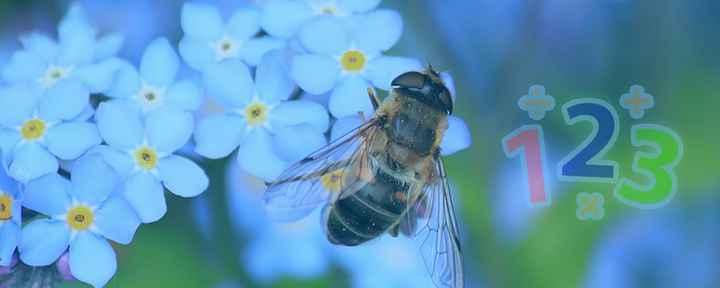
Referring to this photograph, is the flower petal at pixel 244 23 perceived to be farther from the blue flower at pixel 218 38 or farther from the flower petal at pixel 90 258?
the flower petal at pixel 90 258

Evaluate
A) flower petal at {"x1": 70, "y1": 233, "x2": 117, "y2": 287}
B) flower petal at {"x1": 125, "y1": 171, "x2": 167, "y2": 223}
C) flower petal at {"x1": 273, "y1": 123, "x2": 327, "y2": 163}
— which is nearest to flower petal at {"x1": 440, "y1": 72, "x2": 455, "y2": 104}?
flower petal at {"x1": 273, "y1": 123, "x2": 327, "y2": 163}

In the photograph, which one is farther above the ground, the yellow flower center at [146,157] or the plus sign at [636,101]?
the plus sign at [636,101]

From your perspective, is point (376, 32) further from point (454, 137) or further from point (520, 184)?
point (520, 184)

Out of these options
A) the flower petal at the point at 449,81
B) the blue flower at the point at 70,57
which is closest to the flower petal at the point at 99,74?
the blue flower at the point at 70,57

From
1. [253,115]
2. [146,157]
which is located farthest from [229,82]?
[146,157]

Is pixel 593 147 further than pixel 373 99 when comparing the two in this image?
Yes

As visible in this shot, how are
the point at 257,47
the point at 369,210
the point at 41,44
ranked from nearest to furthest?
the point at 369,210, the point at 257,47, the point at 41,44
